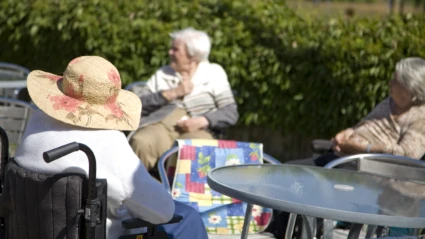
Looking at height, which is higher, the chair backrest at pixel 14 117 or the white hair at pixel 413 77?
the white hair at pixel 413 77

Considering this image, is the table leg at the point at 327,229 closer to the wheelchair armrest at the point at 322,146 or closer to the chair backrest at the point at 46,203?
the chair backrest at the point at 46,203

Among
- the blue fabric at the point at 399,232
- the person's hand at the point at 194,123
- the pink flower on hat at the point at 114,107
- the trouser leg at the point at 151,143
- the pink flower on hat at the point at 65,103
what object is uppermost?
the pink flower on hat at the point at 65,103

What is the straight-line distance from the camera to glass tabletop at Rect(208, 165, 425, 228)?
9.90ft

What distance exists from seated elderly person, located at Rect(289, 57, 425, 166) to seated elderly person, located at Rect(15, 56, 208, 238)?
2.09 m

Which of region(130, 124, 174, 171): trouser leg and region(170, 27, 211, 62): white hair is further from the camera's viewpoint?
region(170, 27, 211, 62): white hair

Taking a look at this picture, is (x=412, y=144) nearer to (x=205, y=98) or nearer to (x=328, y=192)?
(x=328, y=192)

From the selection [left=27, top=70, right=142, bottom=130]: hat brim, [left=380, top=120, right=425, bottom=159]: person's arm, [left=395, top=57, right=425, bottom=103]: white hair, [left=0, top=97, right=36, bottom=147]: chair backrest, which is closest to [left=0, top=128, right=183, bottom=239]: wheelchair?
[left=27, top=70, right=142, bottom=130]: hat brim

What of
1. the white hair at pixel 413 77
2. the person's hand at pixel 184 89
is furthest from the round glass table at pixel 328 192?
the person's hand at pixel 184 89

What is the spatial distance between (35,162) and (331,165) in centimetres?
192

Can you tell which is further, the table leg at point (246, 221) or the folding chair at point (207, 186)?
the folding chair at point (207, 186)

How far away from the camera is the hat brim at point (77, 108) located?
9.68ft

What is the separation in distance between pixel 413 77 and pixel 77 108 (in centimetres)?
248

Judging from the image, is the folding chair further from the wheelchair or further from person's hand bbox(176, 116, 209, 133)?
the wheelchair

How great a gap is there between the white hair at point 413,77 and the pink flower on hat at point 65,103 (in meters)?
2.43
